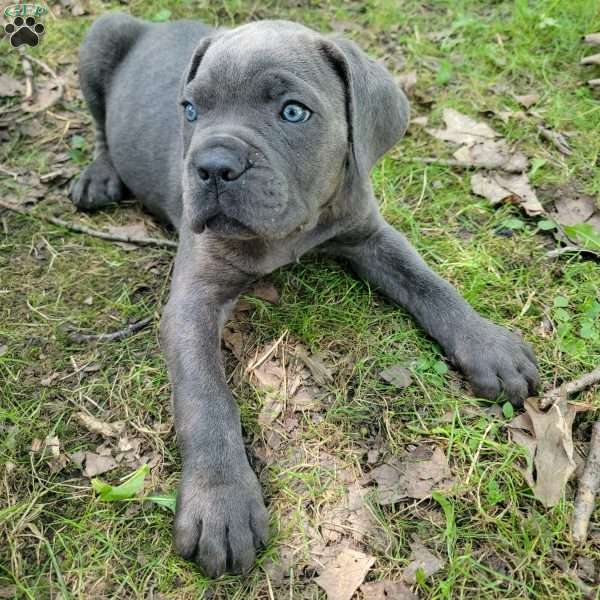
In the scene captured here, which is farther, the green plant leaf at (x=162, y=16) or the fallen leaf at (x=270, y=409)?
the green plant leaf at (x=162, y=16)

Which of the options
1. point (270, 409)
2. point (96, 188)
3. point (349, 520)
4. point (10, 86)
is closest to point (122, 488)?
point (270, 409)

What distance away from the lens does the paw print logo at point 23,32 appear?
6.07 metres

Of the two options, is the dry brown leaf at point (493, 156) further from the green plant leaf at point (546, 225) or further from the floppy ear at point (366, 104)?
the floppy ear at point (366, 104)

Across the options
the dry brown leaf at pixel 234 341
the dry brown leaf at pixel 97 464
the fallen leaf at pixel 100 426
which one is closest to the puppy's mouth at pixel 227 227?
the dry brown leaf at pixel 234 341

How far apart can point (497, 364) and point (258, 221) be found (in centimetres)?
149

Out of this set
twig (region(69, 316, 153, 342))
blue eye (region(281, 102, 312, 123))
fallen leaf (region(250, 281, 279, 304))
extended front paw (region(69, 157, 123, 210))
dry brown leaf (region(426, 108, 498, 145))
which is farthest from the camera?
dry brown leaf (region(426, 108, 498, 145))

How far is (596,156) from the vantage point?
491cm

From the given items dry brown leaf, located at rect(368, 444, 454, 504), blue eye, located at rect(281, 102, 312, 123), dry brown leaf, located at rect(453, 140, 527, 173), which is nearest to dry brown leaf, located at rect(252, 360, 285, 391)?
dry brown leaf, located at rect(368, 444, 454, 504)

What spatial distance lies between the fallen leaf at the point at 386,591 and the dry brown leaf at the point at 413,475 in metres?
0.39

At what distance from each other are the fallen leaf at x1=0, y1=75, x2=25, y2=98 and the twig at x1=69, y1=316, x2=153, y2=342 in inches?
113

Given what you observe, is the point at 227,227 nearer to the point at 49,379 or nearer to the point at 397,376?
the point at 397,376

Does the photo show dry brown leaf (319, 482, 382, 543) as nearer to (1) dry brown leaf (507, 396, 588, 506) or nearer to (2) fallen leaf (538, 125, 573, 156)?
(1) dry brown leaf (507, 396, 588, 506)

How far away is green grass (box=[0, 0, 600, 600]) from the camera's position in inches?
112

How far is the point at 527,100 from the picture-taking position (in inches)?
213
